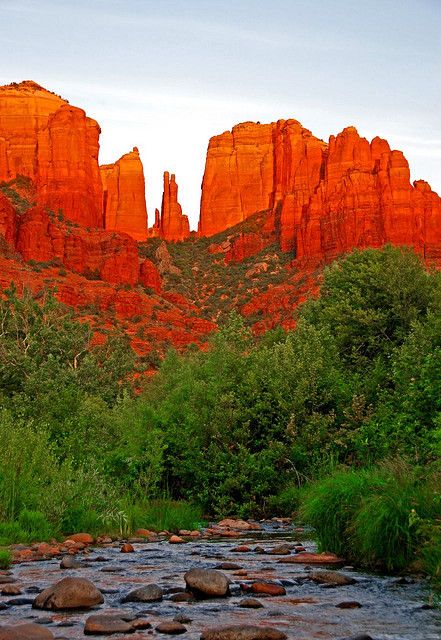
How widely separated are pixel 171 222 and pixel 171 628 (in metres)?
172

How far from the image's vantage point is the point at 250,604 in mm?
9078

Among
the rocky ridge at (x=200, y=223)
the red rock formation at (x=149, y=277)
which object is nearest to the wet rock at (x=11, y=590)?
the rocky ridge at (x=200, y=223)

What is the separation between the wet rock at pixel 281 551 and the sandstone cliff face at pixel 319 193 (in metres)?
112

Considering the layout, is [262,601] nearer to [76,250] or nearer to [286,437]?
[286,437]

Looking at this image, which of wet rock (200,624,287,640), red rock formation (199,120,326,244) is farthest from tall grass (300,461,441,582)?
red rock formation (199,120,326,244)

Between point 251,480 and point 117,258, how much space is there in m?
96.9

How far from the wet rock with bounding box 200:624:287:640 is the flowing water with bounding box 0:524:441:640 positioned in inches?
10.3

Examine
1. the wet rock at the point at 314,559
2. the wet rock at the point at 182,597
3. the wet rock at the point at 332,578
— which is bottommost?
the wet rock at the point at 314,559

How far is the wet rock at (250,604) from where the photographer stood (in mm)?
9047

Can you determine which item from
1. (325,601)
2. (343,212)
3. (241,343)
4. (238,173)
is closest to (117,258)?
(343,212)

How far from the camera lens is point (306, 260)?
12688 cm

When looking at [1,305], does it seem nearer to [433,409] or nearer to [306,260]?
[433,409]

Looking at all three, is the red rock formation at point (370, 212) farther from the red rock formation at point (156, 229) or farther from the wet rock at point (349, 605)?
the wet rock at point (349, 605)

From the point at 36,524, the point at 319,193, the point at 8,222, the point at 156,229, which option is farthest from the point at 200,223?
the point at 36,524
